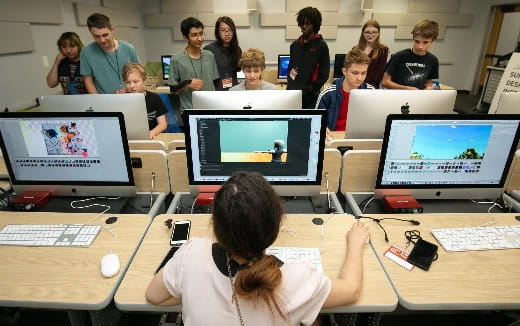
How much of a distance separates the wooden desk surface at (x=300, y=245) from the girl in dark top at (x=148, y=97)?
110 centimetres

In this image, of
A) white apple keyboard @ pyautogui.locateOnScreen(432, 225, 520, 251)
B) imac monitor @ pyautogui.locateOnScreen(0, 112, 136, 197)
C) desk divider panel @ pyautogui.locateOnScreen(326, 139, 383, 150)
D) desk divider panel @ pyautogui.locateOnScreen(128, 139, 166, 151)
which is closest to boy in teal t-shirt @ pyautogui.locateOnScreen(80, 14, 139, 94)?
desk divider panel @ pyautogui.locateOnScreen(128, 139, 166, 151)

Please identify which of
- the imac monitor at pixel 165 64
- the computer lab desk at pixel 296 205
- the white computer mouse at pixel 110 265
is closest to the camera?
the white computer mouse at pixel 110 265

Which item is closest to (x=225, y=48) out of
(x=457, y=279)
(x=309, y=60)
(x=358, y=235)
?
(x=309, y=60)

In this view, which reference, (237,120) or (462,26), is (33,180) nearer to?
(237,120)

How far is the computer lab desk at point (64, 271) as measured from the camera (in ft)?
3.35

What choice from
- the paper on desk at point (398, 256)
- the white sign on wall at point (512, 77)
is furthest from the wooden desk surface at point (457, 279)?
the white sign on wall at point (512, 77)

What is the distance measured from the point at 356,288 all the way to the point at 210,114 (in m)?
0.84

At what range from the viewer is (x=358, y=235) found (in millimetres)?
1261

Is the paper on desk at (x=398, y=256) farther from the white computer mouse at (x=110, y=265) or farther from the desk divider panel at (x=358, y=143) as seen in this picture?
the white computer mouse at (x=110, y=265)

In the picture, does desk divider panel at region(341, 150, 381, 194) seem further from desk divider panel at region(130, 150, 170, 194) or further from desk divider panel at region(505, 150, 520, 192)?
desk divider panel at region(130, 150, 170, 194)

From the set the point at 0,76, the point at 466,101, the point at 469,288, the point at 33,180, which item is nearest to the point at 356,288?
the point at 469,288

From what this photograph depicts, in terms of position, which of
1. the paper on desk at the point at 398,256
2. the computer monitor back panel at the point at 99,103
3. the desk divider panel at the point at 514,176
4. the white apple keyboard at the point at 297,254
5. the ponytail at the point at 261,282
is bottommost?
the paper on desk at the point at 398,256

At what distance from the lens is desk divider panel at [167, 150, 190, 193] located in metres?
1.56

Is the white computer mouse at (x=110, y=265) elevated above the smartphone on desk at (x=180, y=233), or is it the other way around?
the smartphone on desk at (x=180, y=233)
